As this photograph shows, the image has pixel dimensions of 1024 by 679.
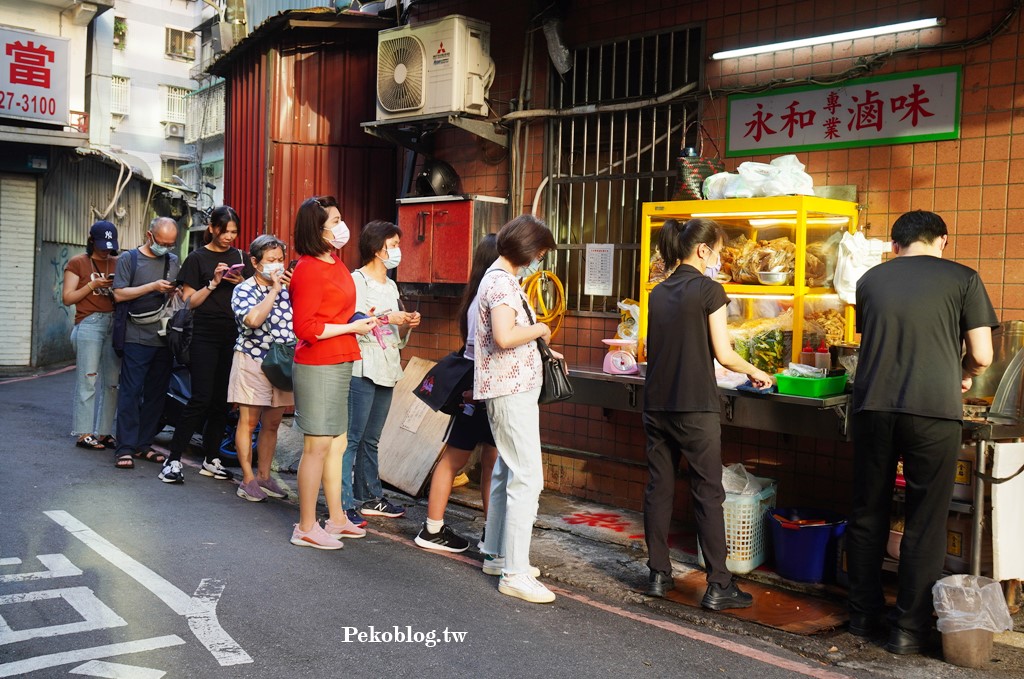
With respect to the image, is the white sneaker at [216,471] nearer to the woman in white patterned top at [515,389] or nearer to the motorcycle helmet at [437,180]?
the motorcycle helmet at [437,180]

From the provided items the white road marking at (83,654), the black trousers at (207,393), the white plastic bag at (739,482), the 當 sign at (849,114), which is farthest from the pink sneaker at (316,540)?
the 當 sign at (849,114)

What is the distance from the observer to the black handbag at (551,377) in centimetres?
536

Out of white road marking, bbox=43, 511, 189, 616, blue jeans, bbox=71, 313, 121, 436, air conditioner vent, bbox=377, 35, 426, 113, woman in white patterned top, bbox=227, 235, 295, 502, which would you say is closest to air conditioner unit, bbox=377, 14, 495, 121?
air conditioner vent, bbox=377, 35, 426, 113

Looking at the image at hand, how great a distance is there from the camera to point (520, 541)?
5.27 m

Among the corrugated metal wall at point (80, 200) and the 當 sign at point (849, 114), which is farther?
the corrugated metal wall at point (80, 200)

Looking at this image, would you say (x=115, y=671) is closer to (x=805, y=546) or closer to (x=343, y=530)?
(x=343, y=530)

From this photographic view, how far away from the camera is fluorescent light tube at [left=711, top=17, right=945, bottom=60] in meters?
→ 6.00

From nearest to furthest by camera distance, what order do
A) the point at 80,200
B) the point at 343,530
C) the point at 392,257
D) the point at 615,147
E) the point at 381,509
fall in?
the point at 343,530
the point at 392,257
the point at 381,509
the point at 615,147
the point at 80,200

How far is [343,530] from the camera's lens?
20.6 ft

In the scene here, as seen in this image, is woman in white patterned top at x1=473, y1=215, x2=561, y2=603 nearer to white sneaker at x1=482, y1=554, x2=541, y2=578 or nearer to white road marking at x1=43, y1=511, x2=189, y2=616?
white sneaker at x1=482, y1=554, x2=541, y2=578

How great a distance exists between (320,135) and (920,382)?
7.90m

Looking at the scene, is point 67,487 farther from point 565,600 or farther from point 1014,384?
point 1014,384

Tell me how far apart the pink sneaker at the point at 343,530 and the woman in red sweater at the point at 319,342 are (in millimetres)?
158

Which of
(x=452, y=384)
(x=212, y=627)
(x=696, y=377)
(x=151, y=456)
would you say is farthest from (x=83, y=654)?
(x=151, y=456)
